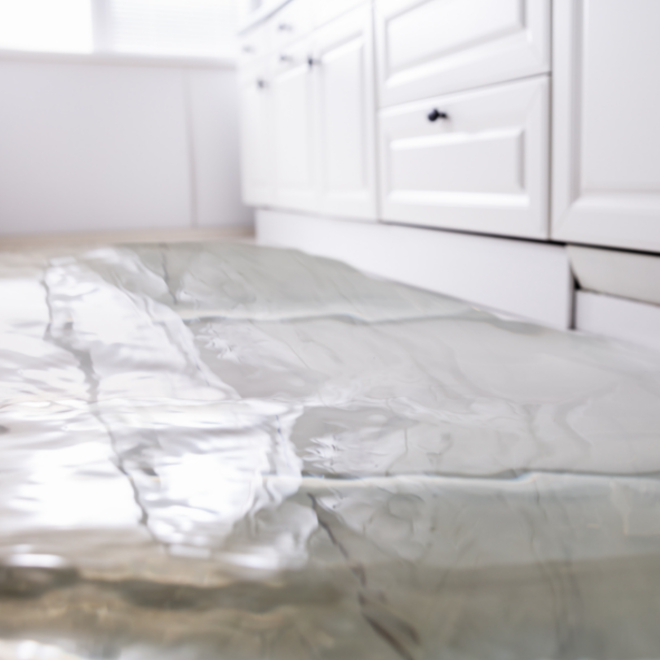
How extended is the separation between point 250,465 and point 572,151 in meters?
0.77

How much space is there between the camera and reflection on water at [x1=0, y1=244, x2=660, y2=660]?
1.11 feet

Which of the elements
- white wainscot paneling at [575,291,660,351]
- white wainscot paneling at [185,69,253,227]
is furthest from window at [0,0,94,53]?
white wainscot paneling at [575,291,660,351]

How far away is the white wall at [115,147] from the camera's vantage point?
2895mm

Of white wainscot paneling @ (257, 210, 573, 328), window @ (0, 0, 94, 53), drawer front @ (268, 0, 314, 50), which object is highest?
window @ (0, 0, 94, 53)

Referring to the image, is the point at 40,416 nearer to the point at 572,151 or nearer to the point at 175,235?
the point at 572,151

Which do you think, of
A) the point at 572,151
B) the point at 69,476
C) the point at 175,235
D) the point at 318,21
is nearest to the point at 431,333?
the point at 572,151

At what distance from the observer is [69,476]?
0.47 m

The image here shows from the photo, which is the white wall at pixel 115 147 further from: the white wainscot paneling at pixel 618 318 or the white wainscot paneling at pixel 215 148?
the white wainscot paneling at pixel 618 318

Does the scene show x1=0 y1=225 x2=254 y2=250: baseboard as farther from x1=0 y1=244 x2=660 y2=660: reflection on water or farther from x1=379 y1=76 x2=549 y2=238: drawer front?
x1=0 y1=244 x2=660 y2=660: reflection on water

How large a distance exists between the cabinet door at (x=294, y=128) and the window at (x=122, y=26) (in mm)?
924

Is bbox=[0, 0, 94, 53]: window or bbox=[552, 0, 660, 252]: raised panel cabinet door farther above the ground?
bbox=[0, 0, 94, 53]: window

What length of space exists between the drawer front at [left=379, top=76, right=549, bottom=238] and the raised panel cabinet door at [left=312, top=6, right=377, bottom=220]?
114 mm

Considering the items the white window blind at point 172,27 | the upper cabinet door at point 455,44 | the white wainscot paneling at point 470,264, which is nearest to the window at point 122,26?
the white window blind at point 172,27

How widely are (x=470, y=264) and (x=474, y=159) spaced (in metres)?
0.20
